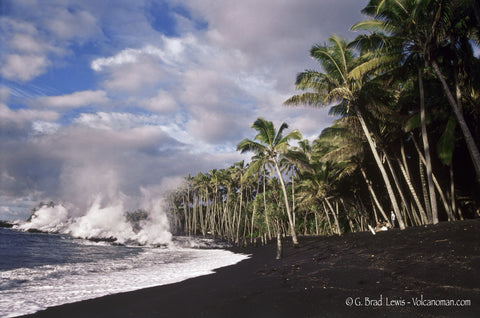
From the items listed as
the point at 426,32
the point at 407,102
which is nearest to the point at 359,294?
the point at 426,32

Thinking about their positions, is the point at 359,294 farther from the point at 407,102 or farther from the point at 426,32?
the point at 407,102

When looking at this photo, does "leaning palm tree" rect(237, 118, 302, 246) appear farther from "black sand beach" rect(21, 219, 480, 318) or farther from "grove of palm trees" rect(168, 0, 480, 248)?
"black sand beach" rect(21, 219, 480, 318)

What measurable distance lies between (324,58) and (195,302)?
14.4m

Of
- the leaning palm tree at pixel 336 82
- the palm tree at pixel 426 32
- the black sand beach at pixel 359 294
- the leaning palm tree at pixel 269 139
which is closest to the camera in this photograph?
the black sand beach at pixel 359 294

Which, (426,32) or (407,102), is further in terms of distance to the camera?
(407,102)

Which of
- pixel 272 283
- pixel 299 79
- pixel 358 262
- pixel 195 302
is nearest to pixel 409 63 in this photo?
pixel 299 79

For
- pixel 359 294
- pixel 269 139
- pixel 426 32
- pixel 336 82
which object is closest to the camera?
pixel 359 294

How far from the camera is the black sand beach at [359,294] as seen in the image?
3730 mm

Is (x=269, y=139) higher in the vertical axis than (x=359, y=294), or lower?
higher

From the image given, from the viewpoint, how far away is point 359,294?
4465 mm

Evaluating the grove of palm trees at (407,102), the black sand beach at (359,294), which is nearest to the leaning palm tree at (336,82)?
the grove of palm trees at (407,102)

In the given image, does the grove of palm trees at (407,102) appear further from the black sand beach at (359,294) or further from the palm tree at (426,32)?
the black sand beach at (359,294)

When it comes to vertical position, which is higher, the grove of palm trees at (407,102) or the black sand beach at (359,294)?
the grove of palm trees at (407,102)

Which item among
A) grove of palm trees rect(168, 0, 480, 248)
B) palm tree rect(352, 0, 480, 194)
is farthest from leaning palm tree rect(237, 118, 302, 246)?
palm tree rect(352, 0, 480, 194)
